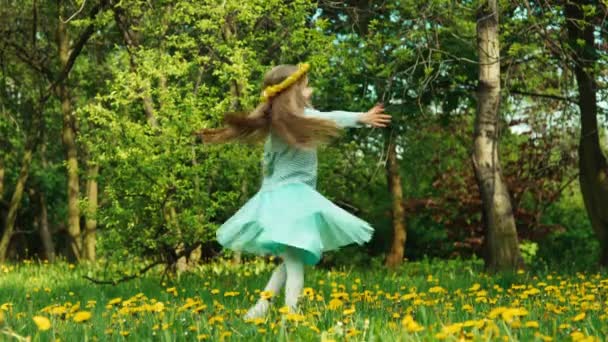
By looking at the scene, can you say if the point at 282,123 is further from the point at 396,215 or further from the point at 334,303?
the point at 396,215

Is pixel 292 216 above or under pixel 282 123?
under

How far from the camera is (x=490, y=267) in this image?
9.16 m

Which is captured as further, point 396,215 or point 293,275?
point 396,215

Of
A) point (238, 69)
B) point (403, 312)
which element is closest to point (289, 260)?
point (403, 312)

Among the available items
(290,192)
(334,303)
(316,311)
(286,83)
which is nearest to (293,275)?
(290,192)

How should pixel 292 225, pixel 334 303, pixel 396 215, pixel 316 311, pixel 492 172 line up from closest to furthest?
pixel 334 303 → pixel 316 311 → pixel 292 225 → pixel 492 172 → pixel 396 215

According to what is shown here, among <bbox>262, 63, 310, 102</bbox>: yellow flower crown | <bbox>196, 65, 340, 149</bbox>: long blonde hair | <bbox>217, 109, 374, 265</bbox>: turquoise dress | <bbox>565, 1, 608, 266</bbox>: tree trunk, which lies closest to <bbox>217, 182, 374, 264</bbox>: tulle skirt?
<bbox>217, 109, 374, 265</bbox>: turquoise dress

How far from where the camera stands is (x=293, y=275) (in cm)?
518

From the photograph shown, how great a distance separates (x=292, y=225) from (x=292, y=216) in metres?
0.06

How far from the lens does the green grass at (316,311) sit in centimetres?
354

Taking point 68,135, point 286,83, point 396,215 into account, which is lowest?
point 396,215

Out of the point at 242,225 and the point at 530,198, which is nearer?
the point at 242,225

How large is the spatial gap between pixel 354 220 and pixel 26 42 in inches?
454

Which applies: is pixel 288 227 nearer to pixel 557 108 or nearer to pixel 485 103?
pixel 485 103
